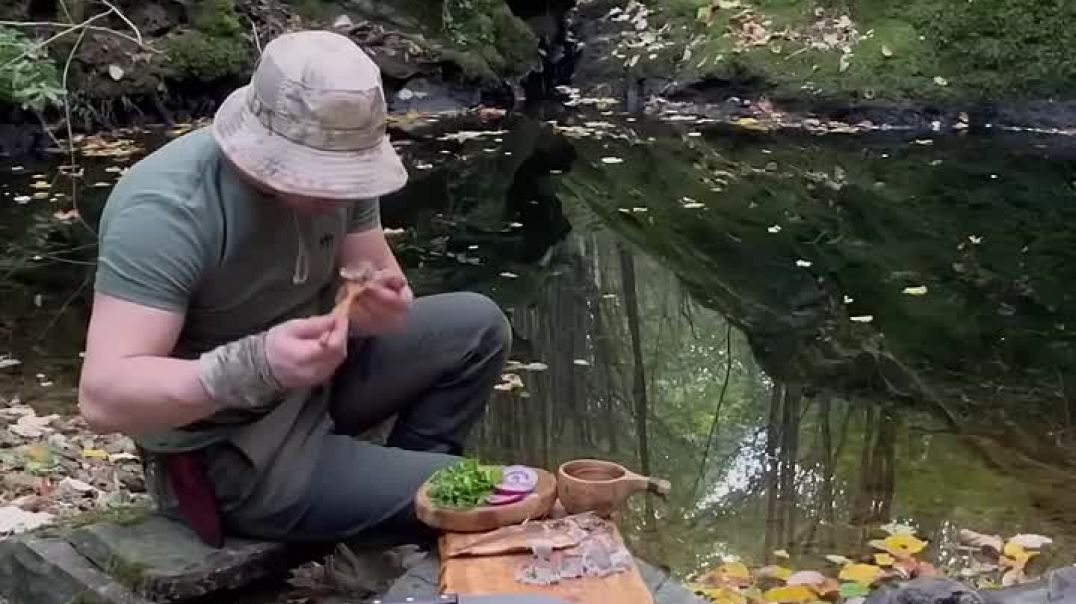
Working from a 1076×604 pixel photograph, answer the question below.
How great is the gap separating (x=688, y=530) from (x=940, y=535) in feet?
2.71

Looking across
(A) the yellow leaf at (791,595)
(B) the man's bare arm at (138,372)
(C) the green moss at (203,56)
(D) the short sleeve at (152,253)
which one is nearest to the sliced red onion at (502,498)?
(B) the man's bare arm at (138,372)

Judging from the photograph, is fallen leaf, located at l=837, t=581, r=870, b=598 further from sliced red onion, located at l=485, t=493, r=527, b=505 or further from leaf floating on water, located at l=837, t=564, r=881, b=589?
sliced red onion, located at l=485, t=493, r=527, b=505

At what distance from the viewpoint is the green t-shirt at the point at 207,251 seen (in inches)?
100

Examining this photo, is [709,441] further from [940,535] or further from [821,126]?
[821,126]

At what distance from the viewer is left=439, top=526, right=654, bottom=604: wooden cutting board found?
260cm

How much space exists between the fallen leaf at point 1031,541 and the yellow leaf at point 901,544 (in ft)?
0.94

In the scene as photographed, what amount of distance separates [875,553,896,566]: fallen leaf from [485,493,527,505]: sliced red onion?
1.69 metres

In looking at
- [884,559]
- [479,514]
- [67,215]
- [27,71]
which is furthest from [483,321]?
[67,215]

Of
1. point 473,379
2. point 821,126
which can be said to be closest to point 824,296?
point 473,379

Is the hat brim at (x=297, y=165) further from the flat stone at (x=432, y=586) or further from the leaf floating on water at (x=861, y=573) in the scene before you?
the leaf floating on water at (x=861, y=573)

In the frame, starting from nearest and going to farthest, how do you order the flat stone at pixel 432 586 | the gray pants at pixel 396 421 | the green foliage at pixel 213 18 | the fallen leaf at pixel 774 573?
the flat stone at pixel 432 586 → the gray pants at pixel 396 421 → the fallen leaf at pixel 774 573 → the green foliage at pixel 213 18

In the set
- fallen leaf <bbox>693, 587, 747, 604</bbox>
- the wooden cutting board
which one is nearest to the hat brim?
the wooden cutting board

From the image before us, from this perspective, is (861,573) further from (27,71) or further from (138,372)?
(27,71)

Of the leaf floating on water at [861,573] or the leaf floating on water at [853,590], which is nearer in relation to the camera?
the leaf floating on water at [853,590]
